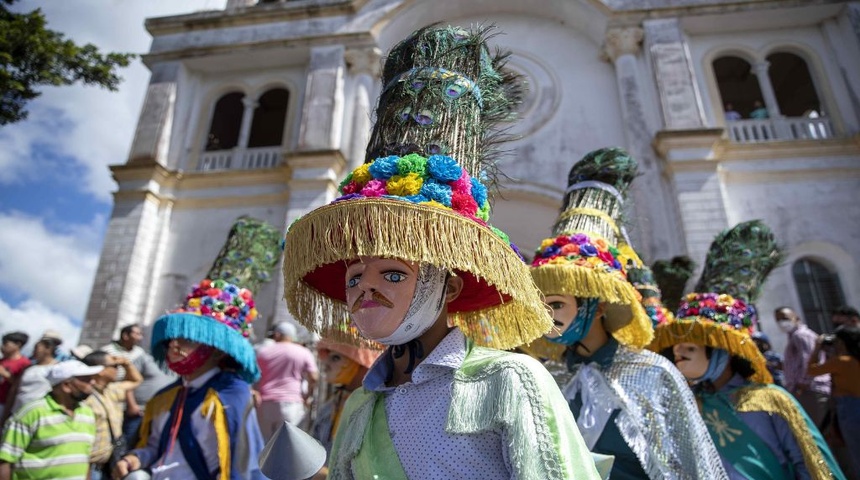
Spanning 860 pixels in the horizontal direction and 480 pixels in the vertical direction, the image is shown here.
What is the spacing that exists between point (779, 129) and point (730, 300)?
7682 mm

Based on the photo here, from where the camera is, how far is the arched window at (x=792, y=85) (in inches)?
479

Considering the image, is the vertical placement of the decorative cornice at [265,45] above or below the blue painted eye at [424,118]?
above

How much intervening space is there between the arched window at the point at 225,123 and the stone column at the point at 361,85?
3.14 meters

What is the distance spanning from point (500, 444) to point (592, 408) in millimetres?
1561

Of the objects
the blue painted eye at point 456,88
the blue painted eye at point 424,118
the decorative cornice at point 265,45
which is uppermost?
the decorative cornice at point 265,45

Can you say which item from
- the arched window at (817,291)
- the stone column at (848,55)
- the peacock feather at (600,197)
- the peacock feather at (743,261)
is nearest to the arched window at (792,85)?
the stone column at (848,55)

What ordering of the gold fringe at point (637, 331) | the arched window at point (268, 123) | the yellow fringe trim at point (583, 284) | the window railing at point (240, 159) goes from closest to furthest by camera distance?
the yellow fringe trim at point (583, 284)
the gold fringe at point (637, 331)
the window railing at point (240, 159)
the arched window at point (268, 123)

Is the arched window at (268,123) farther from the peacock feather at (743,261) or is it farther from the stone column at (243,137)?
the peacock feather at (743,261)

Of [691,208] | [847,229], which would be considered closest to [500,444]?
[691,208]

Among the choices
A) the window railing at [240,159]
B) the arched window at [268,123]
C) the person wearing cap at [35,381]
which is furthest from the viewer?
the arched window at [268,123]

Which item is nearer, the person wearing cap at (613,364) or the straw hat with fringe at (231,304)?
the person wearing cap at (613,364)

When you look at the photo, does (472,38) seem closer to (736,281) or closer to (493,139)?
(493,139)

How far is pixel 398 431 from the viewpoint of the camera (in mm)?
1647

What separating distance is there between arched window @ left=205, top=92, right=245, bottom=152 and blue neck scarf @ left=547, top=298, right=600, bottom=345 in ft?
35.8
